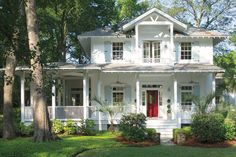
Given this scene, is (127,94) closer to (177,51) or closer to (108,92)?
(108,92)

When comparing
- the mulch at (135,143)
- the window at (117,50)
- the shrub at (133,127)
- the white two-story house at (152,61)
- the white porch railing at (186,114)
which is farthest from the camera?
the window at (117,50)

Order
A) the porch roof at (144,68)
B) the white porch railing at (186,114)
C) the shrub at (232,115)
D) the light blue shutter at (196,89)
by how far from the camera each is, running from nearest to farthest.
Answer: the shrub at (232,115) < the porch roof at (144,68) < the white porch railing at (186,114) < the light blue shutter at (196,89)

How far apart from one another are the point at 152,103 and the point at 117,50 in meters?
4.50

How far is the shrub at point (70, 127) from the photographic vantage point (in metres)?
26.5

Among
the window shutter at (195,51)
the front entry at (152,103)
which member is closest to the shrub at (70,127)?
the front entry at (152,103)

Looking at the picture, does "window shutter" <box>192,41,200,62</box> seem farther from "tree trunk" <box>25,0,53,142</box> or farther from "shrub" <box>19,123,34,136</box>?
"tree trunk" <box>25,0,53,142</box>

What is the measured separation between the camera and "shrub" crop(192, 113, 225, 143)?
2145cm

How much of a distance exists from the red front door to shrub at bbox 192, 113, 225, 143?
356 inches

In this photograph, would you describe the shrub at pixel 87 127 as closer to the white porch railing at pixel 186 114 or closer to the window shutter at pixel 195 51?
the white porch railing at pixel 186 114

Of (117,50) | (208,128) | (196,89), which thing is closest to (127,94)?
(117,50)

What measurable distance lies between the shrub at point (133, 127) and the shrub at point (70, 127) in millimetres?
5215

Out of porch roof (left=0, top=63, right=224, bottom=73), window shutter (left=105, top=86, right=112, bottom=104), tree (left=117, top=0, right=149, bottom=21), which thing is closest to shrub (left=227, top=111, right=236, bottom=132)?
porch roof (left=0, top=63, right=224, bottom=73)

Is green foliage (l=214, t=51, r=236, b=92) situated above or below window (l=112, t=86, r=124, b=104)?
above

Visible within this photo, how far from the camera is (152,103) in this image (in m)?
31.2
